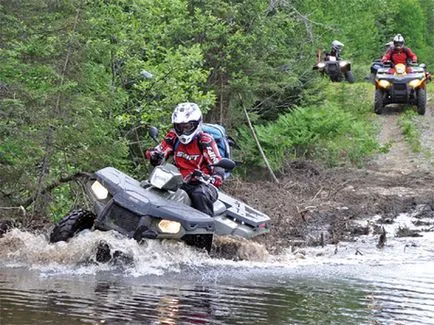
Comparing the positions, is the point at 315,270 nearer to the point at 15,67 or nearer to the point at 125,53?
the point at 15,67

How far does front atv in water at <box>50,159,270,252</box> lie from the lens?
9.68m

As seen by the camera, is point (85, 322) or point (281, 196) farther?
point (281, 196)

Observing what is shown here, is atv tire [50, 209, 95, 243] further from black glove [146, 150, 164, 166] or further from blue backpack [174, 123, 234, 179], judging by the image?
blue backpack [174, 123, 234, 179]

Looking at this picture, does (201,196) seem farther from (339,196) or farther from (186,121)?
(339,196)

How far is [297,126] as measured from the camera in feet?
71.1

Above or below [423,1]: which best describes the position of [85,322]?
below

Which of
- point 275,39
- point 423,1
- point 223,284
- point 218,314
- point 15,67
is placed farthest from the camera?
point 423,1

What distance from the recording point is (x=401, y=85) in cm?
2625

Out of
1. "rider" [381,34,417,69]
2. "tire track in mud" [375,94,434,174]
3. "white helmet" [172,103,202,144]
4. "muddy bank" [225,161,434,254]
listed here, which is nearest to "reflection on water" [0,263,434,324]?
"white helmet" [172,103,202,144]

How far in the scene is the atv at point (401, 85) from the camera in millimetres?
26234

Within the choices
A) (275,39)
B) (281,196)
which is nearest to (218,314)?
(281,196)

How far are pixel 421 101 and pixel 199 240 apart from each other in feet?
59.0

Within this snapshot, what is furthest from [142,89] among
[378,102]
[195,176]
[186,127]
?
[378,102]

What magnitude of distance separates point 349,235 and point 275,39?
28.3 feet
